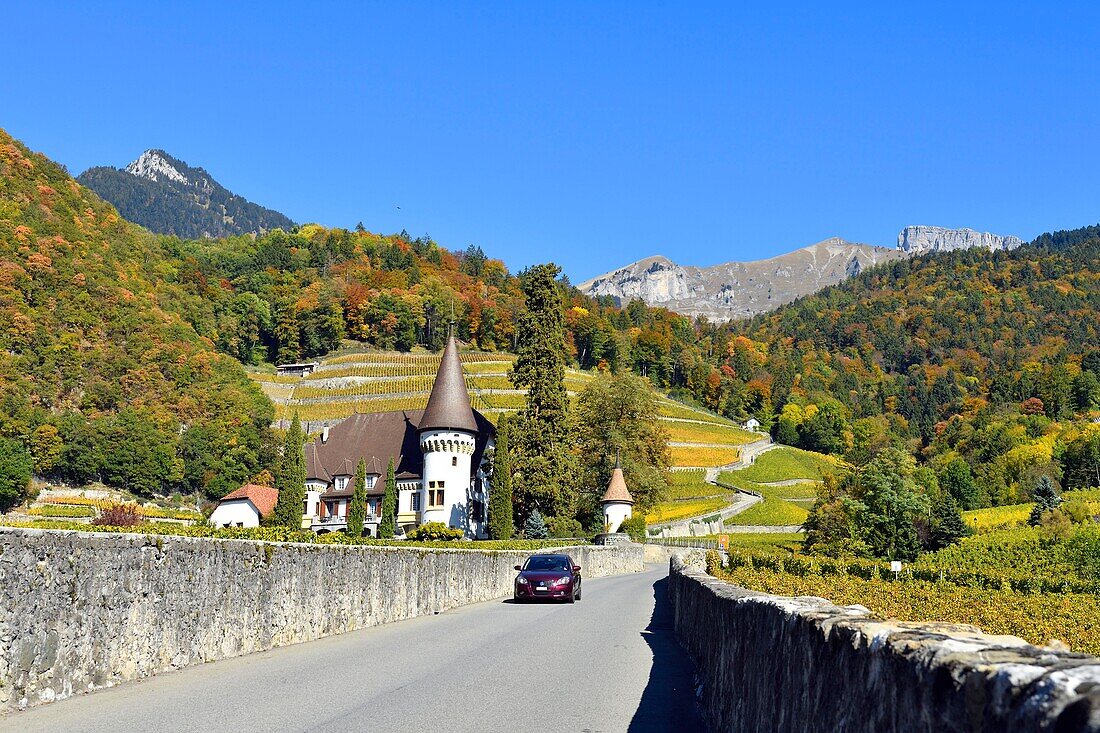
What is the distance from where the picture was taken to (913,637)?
Answer: 3277mm

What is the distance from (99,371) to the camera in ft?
355

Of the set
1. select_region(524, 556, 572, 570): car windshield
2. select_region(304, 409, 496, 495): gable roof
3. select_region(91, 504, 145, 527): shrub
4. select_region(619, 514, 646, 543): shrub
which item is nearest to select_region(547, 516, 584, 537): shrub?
select_region(619, 514, 646, 543): shrub

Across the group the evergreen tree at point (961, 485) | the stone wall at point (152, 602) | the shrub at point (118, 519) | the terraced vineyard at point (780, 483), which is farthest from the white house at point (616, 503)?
the evergreen tree at point (961, 485)

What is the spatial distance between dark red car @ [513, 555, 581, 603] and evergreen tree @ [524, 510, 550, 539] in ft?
108

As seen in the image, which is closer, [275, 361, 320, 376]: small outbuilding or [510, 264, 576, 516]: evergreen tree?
[510, 264, 576, 516]: evergreen tree

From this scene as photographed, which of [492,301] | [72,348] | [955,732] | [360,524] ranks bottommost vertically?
[360,524]

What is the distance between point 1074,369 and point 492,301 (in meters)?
103

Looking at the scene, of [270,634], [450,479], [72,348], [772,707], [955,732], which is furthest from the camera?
[72,348]

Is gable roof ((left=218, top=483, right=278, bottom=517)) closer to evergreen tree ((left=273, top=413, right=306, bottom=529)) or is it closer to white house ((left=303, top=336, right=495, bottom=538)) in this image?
white house ((left=303, top=336, right=495, bottom=538))

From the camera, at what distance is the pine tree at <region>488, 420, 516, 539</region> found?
60656 mm

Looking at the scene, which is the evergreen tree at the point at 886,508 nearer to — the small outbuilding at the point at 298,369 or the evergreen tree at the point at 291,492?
the evergreen tree at the point at 291,492

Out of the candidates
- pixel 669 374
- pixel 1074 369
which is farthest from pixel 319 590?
pixel 1074 369

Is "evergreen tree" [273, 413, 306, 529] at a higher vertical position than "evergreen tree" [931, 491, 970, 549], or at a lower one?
higher

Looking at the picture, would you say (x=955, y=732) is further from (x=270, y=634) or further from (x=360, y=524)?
(x=360, y=524)
